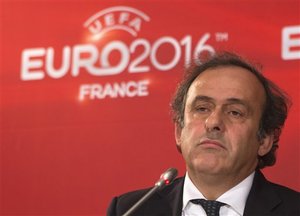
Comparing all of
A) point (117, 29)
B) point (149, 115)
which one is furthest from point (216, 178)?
point (117, 29)

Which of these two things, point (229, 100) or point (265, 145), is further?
point (265, 145)

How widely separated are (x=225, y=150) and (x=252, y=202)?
18cm

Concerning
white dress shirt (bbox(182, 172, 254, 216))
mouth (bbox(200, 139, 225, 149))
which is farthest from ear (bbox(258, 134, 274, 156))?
mouth (bbox(200, 139, 225, 149))

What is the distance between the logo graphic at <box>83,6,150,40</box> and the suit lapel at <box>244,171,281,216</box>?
3.07 ft

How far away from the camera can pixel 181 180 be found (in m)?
2.36

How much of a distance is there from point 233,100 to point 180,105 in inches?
10.8

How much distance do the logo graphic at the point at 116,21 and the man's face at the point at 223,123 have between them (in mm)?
639

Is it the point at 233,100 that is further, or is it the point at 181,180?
the point at 181,180

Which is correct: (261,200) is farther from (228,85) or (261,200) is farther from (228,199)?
(228,85)

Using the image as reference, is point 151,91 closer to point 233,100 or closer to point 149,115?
point 149,115

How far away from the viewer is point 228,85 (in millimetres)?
2238

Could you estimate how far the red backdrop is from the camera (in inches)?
110

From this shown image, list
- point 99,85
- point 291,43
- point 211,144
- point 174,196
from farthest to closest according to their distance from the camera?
point 99,85 → point 291,43 → point 174,196 → point 211,144

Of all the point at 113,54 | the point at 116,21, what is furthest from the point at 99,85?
the point at 116,21
